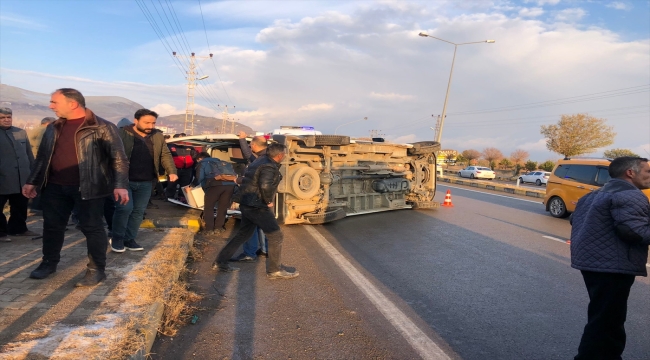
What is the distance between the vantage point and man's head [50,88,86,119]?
3.88 meters

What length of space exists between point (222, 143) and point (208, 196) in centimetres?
212

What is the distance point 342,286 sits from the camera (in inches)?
201

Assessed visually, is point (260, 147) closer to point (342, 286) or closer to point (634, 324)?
point (342, 286)

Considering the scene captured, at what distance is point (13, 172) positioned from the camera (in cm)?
565

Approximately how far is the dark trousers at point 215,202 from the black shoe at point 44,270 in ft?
10.8

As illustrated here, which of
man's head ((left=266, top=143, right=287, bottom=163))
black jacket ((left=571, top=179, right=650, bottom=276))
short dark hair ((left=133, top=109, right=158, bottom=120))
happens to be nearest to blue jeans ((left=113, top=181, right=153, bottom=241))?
short dark hair ((left=133, top=109, right=158, bottom=120))

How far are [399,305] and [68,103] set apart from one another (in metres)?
3.66

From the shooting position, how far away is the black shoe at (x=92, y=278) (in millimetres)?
4027

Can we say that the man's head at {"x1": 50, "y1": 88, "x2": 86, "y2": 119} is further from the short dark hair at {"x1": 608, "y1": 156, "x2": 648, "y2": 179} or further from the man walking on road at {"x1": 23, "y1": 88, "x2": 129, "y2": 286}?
the short dark hair at {"x1": 608, "y1": 156, "x2": 648, "y2": 179}

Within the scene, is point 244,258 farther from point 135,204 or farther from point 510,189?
point 510,189

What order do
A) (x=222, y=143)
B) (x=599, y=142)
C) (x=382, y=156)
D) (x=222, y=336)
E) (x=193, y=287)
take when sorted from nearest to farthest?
(x=222, y=336) < (x=193, y=287) < (x=222, y=143) < (x=382, y=156) < (x=599, y=142)

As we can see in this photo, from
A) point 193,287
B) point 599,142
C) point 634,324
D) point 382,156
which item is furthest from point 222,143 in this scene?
point 599,142

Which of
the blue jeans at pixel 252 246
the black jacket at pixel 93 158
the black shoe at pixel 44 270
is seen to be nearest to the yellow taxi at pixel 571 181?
the blue jeans at pixel 252 246

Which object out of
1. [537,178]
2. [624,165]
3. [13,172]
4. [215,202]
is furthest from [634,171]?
[537,178]
